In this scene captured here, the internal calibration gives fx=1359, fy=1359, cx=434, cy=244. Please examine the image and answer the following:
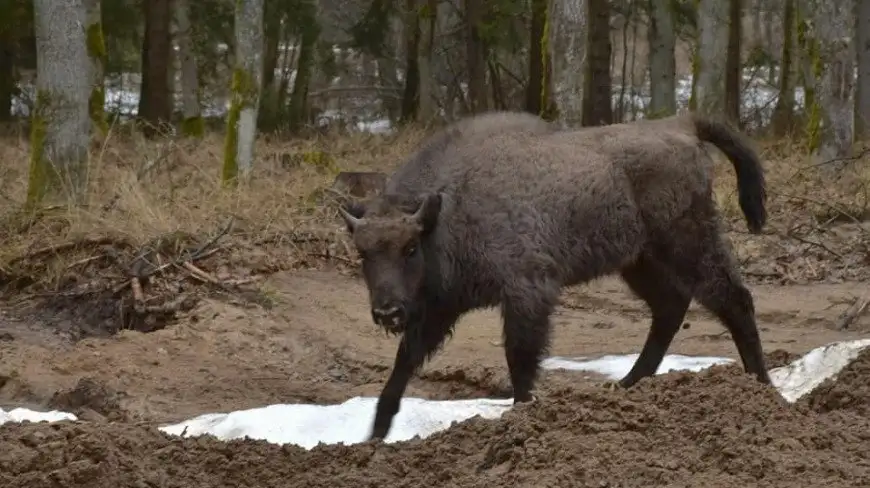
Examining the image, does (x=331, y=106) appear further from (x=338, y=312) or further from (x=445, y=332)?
(x=445, y=332)

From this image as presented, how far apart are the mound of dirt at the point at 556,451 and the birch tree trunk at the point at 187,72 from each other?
1572 centimetres

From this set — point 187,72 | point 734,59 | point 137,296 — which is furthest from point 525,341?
point 734,59

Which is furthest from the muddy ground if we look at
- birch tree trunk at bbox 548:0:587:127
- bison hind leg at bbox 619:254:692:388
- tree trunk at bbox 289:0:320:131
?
tree trunk at bbox 289:0:320:131

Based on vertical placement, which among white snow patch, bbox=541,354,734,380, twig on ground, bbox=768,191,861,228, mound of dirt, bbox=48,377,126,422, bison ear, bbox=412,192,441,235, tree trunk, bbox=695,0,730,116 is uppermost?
tree trunk, bbox=695,0,730,116

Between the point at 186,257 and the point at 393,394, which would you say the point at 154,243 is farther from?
the point at 393,394

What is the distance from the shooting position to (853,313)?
10141 mm

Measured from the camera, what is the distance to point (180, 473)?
5.54 meters

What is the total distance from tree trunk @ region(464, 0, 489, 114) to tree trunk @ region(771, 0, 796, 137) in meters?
5.04

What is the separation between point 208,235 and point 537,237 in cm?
460

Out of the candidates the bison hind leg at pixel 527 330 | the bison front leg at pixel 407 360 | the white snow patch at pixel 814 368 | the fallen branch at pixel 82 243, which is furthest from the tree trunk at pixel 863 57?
the bison front leg at pixel 407 360

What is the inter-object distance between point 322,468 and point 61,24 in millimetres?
7362

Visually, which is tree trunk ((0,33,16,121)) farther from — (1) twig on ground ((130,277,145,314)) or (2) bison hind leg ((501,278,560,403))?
(2) bison hind leg ((501,278,560,403))

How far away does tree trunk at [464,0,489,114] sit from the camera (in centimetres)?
2377

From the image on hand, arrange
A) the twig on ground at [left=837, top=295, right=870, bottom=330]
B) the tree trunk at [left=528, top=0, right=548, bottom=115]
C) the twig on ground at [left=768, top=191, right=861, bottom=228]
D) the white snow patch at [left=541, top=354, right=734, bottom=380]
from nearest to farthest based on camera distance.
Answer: the white snow patch at [left=541, top=354, right=734, bottom=380] → the twig on ground at [left=837, top=295, right=870, bottom=330] → the twig on ground at [left=768, top=191, right=861, bottom=228] → the tree trunk at [left=528, top=0, right=548, bottom=115]
